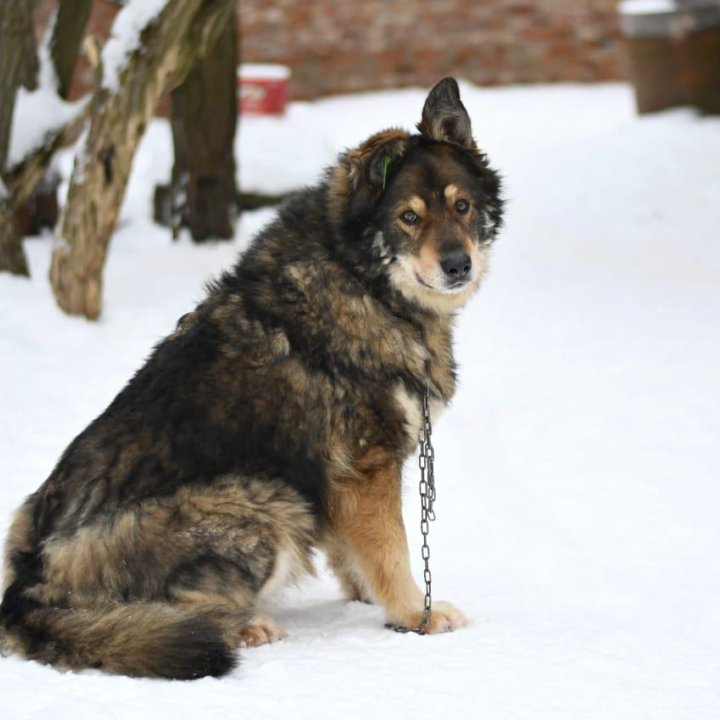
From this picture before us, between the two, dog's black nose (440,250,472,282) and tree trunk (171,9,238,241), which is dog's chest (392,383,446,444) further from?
tree trunk (171,9,238,241)

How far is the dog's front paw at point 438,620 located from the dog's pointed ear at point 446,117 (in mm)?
1781

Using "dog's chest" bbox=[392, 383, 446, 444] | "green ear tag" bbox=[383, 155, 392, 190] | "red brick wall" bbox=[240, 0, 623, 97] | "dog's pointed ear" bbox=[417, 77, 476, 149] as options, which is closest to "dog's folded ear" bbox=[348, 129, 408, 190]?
"green ear tag" bbox=[383, 155, 392, 190]

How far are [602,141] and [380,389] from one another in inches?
407

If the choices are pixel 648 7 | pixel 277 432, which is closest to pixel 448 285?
pixel 277 432

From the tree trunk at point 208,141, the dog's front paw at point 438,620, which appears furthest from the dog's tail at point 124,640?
the tree trunk at point 208,141

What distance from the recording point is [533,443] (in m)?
7.70

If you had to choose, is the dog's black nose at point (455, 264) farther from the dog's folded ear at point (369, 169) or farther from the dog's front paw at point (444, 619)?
the dog's front paw at point (444, 619)

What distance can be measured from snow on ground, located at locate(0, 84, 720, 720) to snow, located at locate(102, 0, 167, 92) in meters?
1.51

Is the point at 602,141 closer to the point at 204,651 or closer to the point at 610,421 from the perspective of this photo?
the point at 610,421

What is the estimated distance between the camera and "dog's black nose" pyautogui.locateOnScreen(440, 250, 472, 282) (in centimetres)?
497

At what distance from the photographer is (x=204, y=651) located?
4211 millimetres

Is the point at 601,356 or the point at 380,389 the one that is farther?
the point at 601,356

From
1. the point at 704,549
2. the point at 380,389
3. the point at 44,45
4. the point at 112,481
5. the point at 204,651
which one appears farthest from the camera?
the point at 44,45

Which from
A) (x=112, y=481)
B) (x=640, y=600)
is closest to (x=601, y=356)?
(x=640, y=600)
